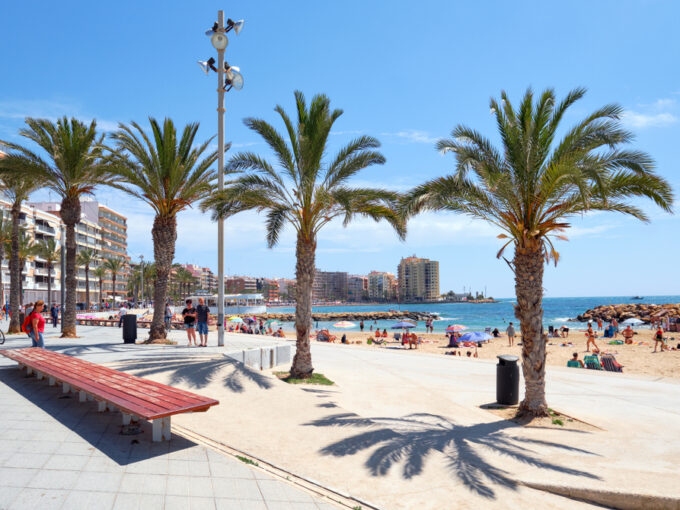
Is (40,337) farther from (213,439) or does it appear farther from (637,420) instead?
(637,420)

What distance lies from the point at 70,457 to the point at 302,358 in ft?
23.2

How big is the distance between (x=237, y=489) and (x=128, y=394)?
7.11ft

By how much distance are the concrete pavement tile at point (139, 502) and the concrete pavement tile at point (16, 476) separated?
2.85ft

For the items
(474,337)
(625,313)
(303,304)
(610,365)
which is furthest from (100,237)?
(625,313)

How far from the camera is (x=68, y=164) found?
53.3 feet

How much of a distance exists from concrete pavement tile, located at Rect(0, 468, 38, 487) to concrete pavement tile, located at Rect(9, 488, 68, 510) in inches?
7.1

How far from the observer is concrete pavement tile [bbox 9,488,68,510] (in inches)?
135

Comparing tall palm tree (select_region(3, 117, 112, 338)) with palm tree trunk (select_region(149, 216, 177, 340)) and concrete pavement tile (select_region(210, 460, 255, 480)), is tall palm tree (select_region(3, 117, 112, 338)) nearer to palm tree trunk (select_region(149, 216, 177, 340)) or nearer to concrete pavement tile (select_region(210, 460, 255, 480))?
palm tree trunk (select_region(149, 216, 177, 340))

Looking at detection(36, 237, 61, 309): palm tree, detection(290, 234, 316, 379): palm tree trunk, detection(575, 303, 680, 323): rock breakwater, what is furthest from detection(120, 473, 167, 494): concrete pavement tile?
detection(575, 303, 680, 323): rock breakwater

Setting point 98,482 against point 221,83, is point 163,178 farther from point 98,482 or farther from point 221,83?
point 98,482

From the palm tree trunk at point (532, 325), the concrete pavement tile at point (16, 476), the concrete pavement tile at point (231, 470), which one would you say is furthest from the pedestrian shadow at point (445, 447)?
the concrete pavement tile at point (16, 476)

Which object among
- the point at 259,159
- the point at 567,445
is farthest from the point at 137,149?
the point at 567,445

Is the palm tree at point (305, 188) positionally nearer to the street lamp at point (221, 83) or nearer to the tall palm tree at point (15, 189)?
the street lamp at point (221, 83)

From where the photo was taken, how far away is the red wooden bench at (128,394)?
16.0 ft
